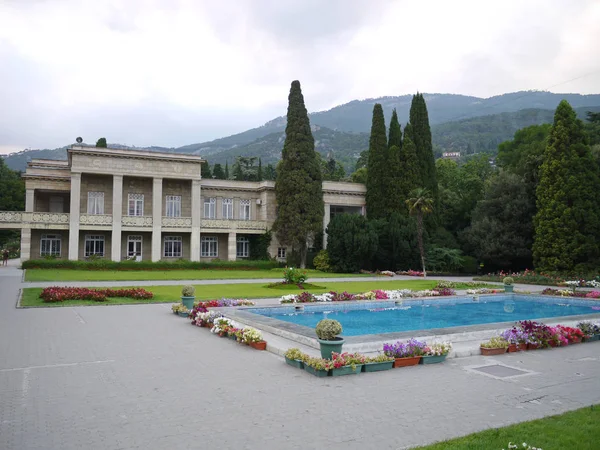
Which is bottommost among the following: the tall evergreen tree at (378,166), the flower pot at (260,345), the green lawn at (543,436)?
the green lawn at (543,436)

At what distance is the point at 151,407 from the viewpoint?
21.2 feet

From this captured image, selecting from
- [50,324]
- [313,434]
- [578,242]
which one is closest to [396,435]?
[313,434]

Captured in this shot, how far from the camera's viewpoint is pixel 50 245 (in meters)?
41.3

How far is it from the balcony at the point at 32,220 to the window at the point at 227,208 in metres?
14.3

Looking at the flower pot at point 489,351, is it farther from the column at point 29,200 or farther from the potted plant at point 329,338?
the column at point 29,200

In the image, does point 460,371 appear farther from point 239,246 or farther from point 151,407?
point 239,246

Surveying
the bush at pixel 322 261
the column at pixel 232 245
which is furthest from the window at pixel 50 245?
the bush at pixel 322 261

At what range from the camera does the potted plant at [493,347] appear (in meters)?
10.3

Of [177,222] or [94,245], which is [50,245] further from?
[177,222]

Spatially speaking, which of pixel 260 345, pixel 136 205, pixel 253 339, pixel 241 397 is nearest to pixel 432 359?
pixel 260 345

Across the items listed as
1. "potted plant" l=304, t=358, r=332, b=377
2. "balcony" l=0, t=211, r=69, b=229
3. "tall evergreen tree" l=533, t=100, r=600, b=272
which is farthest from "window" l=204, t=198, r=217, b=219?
"potted plant" l=304, t=358, r=332, b=377

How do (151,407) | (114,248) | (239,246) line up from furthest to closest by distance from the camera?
(239,246)
(114,248)
(151,407)

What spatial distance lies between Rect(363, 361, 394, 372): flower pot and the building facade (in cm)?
3542

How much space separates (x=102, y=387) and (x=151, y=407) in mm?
Result: 1436
